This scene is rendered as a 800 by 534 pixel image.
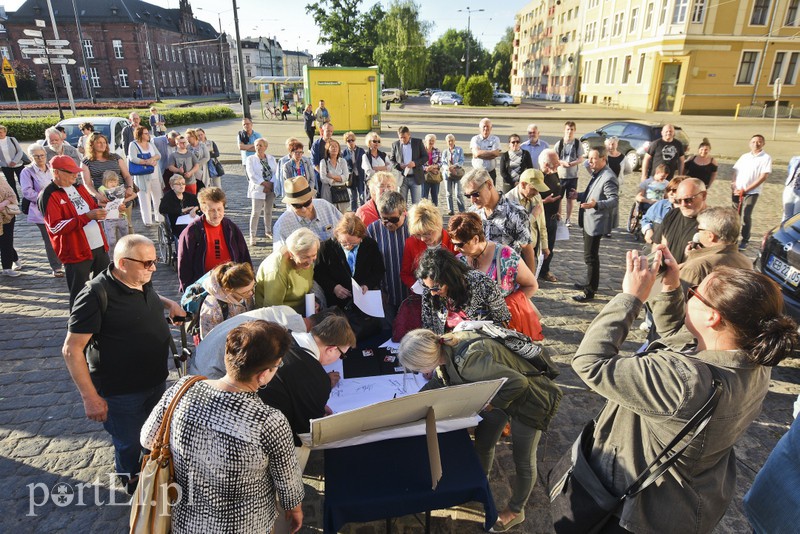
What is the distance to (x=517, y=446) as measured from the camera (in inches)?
110

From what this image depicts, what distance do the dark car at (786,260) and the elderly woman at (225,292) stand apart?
514 cm

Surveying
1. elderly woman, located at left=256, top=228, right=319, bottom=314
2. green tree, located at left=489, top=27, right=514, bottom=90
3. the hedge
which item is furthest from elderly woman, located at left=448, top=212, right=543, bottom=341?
green tree, located at left=489, top=27, right=514, bottom=90

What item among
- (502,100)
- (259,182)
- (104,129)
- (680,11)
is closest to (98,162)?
(259,182)

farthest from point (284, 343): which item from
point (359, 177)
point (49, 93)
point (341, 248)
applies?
point (49, 93)

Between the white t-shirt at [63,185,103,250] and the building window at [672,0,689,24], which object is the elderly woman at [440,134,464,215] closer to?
the white t-shirt at [63,185,103,250]

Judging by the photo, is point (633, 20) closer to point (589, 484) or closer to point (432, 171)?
point (432, 171)

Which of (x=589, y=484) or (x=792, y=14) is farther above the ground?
(x=792, y=14)

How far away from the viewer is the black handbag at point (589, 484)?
168 cm

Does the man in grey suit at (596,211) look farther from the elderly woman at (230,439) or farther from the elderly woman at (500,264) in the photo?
the elderly woman at (230,439)

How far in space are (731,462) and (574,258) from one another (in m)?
6.27

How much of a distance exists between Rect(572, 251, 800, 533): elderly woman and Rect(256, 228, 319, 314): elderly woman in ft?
7.97

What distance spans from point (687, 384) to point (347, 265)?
10.7 ft

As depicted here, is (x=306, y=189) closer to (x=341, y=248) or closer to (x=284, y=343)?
(x=341, y=248)

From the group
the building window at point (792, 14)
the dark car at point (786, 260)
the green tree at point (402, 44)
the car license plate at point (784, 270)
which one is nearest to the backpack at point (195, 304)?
the dark car at point (786, 260)
